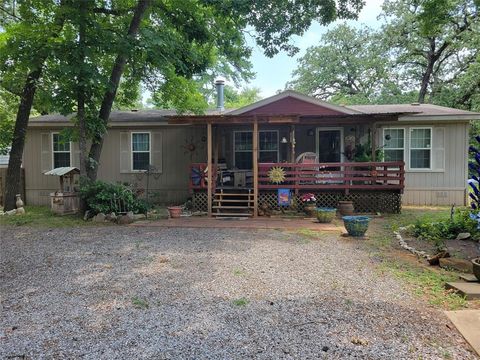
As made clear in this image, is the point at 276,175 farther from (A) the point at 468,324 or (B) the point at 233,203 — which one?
(A) the point at 468,324

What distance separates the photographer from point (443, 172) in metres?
11.7

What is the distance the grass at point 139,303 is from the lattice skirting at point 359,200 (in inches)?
260

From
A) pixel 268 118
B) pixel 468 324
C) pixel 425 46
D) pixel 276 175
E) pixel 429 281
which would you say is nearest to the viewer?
pixel 468 324

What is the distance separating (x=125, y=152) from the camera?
40.7 feet

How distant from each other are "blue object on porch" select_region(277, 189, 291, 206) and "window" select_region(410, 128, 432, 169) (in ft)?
17.0

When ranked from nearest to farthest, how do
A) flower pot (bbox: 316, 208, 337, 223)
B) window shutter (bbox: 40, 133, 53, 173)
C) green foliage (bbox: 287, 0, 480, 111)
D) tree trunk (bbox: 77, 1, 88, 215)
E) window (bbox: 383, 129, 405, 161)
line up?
tree trunk (bbox: 77, 1, 88, 215) → flower pot (bbox: 316, 208, 337, 223) → window (bbox: 383, 129, 405, 161) → window shutter (bbox: 40, 133, 53, 173) → green foliage (bbox: 287, 0, 480, 111)

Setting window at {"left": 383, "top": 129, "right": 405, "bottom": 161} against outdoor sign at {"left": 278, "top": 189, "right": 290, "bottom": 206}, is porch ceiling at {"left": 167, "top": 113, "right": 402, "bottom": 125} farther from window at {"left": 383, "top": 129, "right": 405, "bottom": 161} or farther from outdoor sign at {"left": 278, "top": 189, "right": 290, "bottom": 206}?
window at {"left": 383, "top": 129, "right": 405, "bottom": 161}

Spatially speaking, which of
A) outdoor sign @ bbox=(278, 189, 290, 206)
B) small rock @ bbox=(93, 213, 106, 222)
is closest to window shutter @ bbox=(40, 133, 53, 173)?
small rock @ bbox=(93, 213, 106, 222)

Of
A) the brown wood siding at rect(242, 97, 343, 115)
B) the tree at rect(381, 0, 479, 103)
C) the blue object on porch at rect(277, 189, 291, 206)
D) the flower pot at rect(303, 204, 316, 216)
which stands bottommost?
the flower pot at rect(303, 204, 316, 216)

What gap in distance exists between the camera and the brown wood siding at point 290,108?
35.5ft

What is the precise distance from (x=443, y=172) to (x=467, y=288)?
930cm

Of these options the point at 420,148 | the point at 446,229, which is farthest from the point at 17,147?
the point at 420,148

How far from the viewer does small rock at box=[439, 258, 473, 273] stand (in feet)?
14.9

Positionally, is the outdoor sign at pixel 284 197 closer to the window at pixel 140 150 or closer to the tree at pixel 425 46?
the window at pixel 140 150
